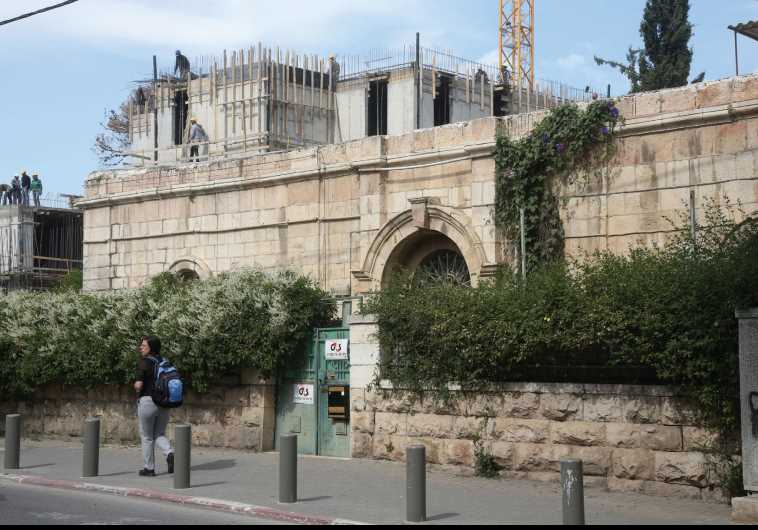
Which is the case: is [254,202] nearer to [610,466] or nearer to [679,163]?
[679,163]

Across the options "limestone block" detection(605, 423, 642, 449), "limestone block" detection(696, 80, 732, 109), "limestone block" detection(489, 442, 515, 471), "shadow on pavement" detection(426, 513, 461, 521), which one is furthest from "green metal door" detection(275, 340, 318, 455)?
"limestone block" detection(696, 80, 732, 109)

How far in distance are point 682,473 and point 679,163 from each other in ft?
21.4

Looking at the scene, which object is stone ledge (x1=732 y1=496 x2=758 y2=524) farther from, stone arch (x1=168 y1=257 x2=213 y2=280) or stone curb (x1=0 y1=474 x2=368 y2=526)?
stone arch (x1=168 y1=257 x2=213 y2=280)

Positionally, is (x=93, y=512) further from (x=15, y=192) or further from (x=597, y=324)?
(x=15, y=192)

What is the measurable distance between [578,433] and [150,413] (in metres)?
5.53

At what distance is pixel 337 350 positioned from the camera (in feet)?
54.1

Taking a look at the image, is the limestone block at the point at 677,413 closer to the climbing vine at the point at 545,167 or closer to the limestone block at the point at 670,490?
the limestone block at the point at 670,490

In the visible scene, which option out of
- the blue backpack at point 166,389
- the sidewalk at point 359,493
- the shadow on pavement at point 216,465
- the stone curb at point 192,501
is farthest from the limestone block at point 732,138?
the stone curb at point 192,501

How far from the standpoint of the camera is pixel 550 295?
13.3 metres

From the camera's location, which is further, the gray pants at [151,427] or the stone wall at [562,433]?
the gray pants at [151,427]

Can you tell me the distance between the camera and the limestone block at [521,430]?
13.3 metres

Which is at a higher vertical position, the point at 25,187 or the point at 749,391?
the point at 25,187

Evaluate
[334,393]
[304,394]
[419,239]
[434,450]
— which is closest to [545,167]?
[419,239]

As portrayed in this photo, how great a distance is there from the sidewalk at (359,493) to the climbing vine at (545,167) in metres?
5.38
